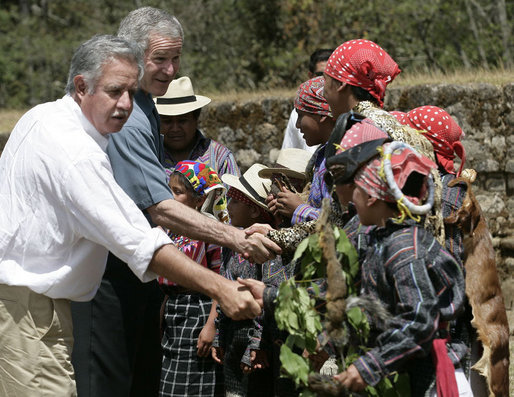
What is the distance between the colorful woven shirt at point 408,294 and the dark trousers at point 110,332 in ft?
5.21

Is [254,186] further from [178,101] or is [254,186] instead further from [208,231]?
[178,101]

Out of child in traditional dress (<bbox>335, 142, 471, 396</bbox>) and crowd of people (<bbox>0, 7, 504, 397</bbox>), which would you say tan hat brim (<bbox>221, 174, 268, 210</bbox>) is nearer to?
crowd of people (<bbox>0, 7, 504, 397</bbox>)

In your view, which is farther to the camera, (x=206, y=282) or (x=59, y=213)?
(x=206, y=282)

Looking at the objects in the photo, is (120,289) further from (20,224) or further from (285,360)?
(285,360)

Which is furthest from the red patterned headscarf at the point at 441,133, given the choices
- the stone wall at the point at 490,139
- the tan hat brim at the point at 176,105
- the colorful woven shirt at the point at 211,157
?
the stone wall at the point at 490,139

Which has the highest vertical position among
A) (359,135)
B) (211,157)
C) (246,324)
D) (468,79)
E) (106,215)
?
(359,135)

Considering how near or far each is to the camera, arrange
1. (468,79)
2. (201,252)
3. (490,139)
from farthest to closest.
→ (468,79) < (490,139) < (201,252)

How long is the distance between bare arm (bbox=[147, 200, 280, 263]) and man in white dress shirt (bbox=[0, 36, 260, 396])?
49cm

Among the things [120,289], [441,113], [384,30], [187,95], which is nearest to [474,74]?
[187,95]

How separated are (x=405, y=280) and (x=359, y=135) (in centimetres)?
78

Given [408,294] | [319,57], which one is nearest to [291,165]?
[408,294]

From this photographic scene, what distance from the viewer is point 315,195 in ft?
14.1

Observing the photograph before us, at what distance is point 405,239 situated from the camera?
3066mm

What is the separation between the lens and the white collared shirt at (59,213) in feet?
11.3
